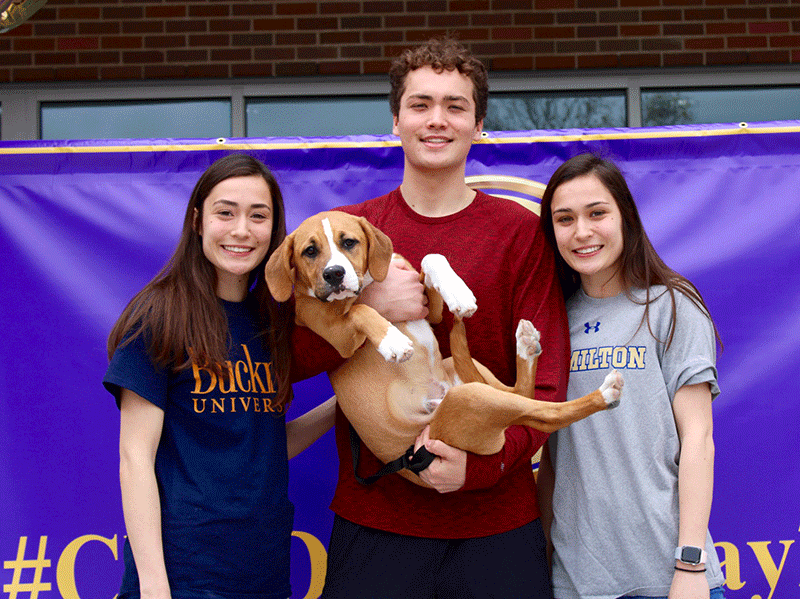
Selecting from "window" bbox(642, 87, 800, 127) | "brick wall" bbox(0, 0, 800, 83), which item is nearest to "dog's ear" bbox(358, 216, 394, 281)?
"brick wall" bbox(0, 0, 800, 83)

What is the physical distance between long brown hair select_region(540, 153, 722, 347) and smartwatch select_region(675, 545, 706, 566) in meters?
0.63

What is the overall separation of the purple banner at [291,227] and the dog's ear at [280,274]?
1130 mm

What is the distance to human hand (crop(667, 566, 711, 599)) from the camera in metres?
2.11

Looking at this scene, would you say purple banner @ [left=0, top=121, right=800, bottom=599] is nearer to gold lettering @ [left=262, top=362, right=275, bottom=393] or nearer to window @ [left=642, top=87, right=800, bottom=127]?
gold lettering @ [left=262, top=362, right=275, bottom=393]

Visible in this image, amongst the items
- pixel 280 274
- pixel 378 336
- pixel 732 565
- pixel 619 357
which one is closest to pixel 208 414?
pixel 280 274

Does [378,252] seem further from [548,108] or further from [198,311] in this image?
[548,108]

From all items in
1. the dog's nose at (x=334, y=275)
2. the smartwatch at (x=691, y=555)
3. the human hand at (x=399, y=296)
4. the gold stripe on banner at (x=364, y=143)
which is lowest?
the smartwatch at (x=691, y=555)

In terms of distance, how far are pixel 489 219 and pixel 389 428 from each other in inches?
31.4

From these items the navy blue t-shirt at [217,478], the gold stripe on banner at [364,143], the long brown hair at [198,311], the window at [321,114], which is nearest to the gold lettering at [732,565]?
the gold stripe on banner at [364,143]

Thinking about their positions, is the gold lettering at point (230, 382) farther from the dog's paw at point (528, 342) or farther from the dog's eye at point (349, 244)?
the dog's paw at point (528, 342)

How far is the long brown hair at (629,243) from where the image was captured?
2395mm

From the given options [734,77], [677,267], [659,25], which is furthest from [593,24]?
[677,267]

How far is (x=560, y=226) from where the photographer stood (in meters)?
2.50

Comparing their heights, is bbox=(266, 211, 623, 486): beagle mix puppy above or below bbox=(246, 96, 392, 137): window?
below
